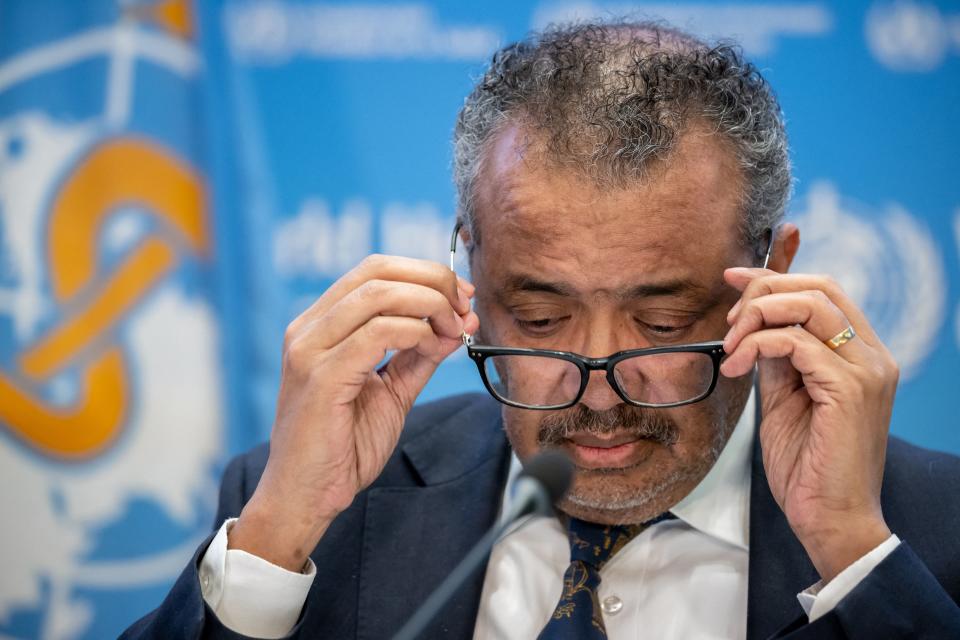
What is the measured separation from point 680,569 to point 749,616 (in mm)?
193

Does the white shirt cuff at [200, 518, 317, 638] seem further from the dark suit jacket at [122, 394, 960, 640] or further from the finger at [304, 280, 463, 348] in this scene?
the finger at [304, 280, 463, 348]

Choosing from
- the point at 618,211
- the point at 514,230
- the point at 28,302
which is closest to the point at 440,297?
the point at 514,230

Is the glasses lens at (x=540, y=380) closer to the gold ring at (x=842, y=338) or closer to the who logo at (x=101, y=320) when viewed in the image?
the gold ring at (x=842, y=338)

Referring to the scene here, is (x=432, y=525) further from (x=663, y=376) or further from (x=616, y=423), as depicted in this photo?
(x=663, y=376)

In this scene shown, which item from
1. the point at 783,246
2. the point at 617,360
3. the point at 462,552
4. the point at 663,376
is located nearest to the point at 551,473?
the point at 617,360

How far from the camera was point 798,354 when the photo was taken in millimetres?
1735

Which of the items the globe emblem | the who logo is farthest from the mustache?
the who logo

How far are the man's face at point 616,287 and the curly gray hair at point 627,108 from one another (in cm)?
4

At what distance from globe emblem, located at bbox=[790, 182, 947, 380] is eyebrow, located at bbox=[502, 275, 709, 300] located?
1.24m

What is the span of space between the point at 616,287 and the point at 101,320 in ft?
6.23

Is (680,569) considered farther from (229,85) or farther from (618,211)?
(229,85)

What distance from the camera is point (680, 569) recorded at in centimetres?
209

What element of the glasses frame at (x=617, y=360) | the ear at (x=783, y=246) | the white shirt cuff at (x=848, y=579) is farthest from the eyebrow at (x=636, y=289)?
the white shirt cuff at (x=848, y=579)

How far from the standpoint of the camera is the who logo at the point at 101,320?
3176mm
